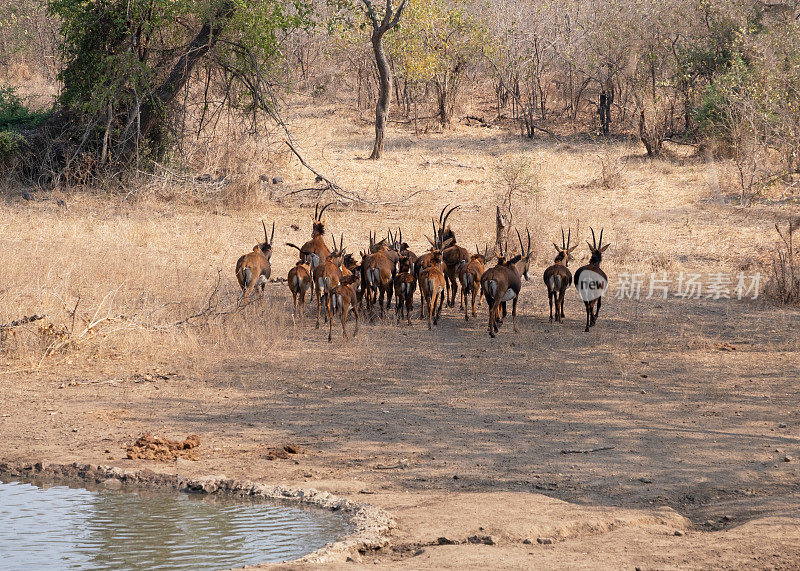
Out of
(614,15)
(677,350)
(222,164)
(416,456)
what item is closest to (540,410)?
(416,456)

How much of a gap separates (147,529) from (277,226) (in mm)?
12844

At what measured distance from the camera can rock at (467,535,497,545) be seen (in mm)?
5591

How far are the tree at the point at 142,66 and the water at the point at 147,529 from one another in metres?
13.8

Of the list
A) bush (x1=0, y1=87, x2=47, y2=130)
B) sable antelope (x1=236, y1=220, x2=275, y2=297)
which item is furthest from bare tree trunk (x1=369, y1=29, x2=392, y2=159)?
sable antelope (x1=236, y1=220, x2=275, y2=297)

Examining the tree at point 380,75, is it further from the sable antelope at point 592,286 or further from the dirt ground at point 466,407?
the sable antelope at point 592,286

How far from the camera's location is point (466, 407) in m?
8.83

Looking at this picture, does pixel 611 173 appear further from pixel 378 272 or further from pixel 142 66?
pixel 378 272

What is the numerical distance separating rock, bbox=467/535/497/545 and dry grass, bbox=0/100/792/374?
5.57m

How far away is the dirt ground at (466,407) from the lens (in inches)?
235

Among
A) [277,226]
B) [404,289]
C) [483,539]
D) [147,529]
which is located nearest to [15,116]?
[277,226]

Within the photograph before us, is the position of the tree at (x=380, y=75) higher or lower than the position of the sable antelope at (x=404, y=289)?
higher

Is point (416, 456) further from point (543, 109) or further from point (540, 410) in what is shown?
point (543, 109)

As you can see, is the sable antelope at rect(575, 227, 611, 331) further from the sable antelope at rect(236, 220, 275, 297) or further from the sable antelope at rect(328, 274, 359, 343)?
the sable antelope at rect(236, 220, 275, 297)

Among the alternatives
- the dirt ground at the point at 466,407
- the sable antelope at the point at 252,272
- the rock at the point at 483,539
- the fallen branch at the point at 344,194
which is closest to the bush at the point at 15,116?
the dirt ground at the point at 466,407
